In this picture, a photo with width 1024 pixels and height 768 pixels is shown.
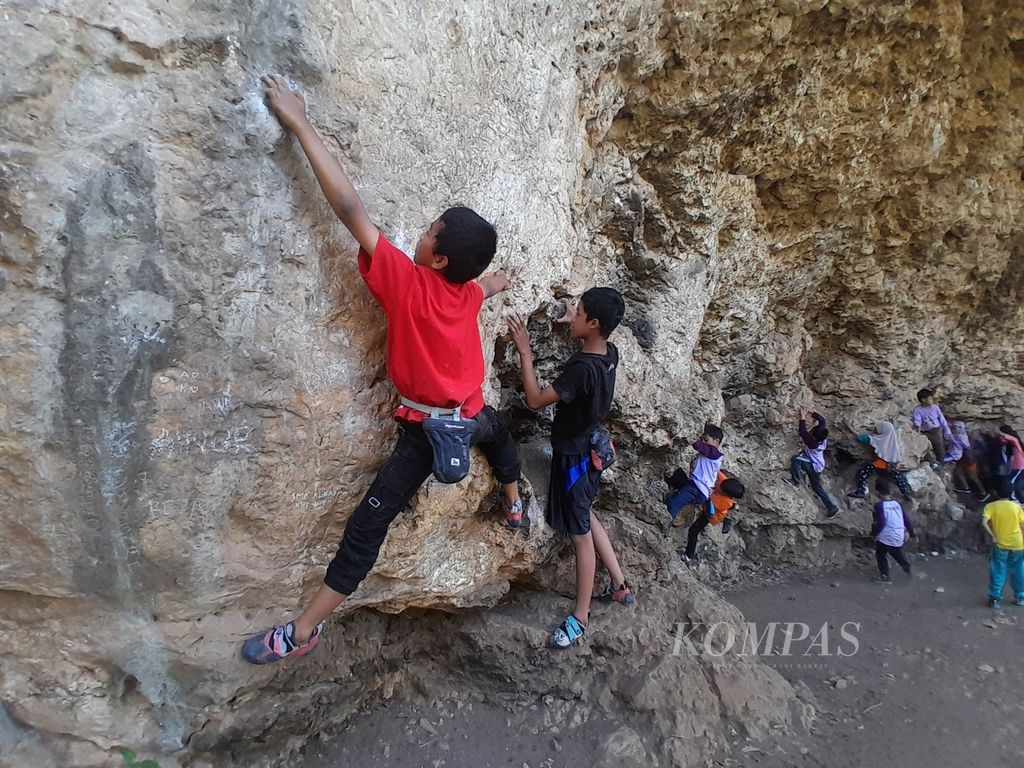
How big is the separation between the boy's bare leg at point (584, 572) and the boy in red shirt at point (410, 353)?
3.86 ft

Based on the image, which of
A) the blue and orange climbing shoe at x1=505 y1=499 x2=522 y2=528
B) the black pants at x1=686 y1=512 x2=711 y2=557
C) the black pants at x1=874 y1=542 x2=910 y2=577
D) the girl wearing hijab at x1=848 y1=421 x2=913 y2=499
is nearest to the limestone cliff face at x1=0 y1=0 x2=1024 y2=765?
the blue and orange climbing shoe at x1=505 y1=499 x2=522 y2=528

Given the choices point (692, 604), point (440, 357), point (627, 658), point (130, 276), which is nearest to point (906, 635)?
point (692, 604)

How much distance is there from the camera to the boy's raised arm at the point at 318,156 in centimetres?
178

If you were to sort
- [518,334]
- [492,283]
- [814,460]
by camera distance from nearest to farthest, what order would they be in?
1. [492,283]
2. [518,334]
3. [814,460]

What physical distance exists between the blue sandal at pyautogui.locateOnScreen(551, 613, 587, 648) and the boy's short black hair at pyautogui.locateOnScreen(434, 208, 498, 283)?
197 centimetres

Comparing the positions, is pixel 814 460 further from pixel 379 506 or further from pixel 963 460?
pixel 379 506

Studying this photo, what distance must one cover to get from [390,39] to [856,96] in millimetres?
3736

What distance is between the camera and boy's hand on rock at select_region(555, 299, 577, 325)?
3.20m

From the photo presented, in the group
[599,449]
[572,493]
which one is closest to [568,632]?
[572,493]

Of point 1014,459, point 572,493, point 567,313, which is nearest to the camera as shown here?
point 572,493

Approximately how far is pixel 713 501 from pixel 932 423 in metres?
3.44

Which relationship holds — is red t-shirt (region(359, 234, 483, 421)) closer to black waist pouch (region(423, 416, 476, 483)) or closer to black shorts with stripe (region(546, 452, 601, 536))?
black waist pouch (region(423, 416, 476, 483))

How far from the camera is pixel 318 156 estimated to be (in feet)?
5.82

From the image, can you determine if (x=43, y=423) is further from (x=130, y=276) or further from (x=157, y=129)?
(x=157, y=129)
